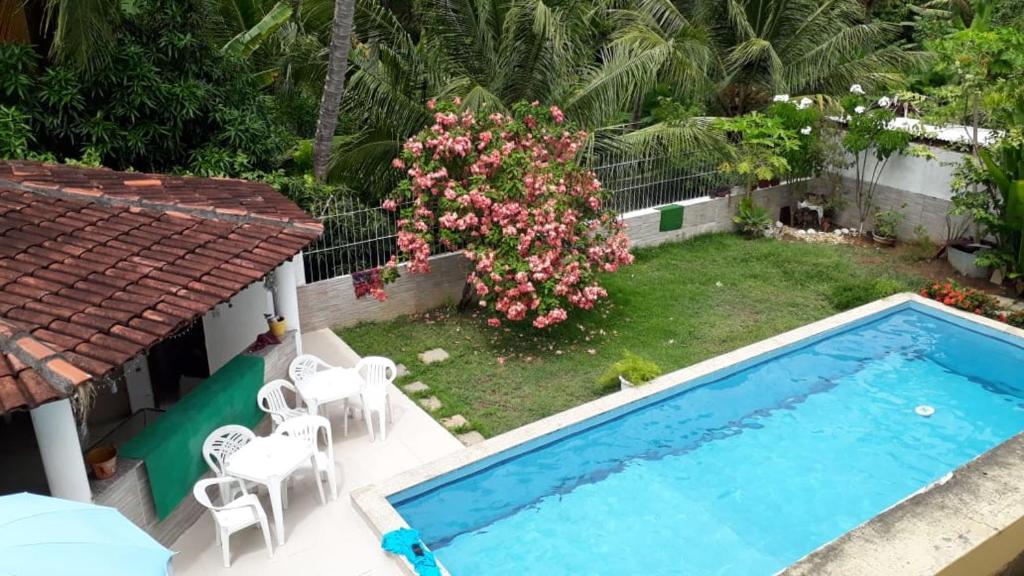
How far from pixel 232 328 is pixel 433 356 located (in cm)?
290

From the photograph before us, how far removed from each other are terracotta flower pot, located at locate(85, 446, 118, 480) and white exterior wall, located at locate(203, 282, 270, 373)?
9.56ft

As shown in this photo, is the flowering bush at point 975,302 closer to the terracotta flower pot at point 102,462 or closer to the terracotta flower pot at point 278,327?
the terracotta flower pot at point 278,327

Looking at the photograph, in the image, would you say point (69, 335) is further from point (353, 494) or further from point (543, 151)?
point (543, 151)

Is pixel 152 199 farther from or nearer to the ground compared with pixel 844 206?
farther from the ground

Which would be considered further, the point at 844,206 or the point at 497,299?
the point at 844,206

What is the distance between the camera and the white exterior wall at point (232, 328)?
986 centimetres

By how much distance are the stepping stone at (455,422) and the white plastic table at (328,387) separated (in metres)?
1.18

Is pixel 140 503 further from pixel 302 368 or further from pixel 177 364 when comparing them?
pixel 177 364

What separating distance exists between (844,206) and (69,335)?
1541 centimetres

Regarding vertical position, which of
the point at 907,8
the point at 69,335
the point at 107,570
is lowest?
the point at 107,570

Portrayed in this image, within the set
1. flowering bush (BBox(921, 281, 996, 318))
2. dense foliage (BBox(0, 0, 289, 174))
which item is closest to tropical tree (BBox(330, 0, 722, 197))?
dense foliage (BBox(0, 0, 289, 174))

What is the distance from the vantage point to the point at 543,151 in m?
12.0

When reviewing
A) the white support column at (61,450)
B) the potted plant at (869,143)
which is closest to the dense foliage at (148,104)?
A: the white support column at (61,450)

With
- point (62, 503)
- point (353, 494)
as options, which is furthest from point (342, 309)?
point (62, 503)
